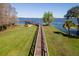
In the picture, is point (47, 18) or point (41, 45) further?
point (47, 18)

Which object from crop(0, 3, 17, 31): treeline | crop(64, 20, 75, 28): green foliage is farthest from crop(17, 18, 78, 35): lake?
crop(0, 3, 17, 31): treeline

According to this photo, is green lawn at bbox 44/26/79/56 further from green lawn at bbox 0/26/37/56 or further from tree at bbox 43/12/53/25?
green lawn at bbox 0/26/37/56

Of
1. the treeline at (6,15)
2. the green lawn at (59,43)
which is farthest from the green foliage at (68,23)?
the treeline at (6,15)

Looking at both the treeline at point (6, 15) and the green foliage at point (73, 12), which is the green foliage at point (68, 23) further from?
the treeline at point (6, 15)

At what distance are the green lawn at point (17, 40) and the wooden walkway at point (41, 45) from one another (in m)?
0.11

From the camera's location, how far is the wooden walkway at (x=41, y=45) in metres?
3.54

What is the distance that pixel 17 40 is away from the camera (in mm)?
3705

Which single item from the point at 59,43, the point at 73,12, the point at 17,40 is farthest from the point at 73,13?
the point at 17,40

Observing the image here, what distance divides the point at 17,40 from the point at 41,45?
0.40 metres

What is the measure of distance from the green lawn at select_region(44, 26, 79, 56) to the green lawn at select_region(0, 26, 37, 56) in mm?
273

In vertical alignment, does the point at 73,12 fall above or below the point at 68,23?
above

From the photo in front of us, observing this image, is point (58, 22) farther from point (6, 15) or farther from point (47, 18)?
point (6, 15)

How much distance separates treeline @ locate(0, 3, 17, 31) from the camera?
3672mm

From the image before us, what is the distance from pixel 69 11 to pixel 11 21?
948mm
